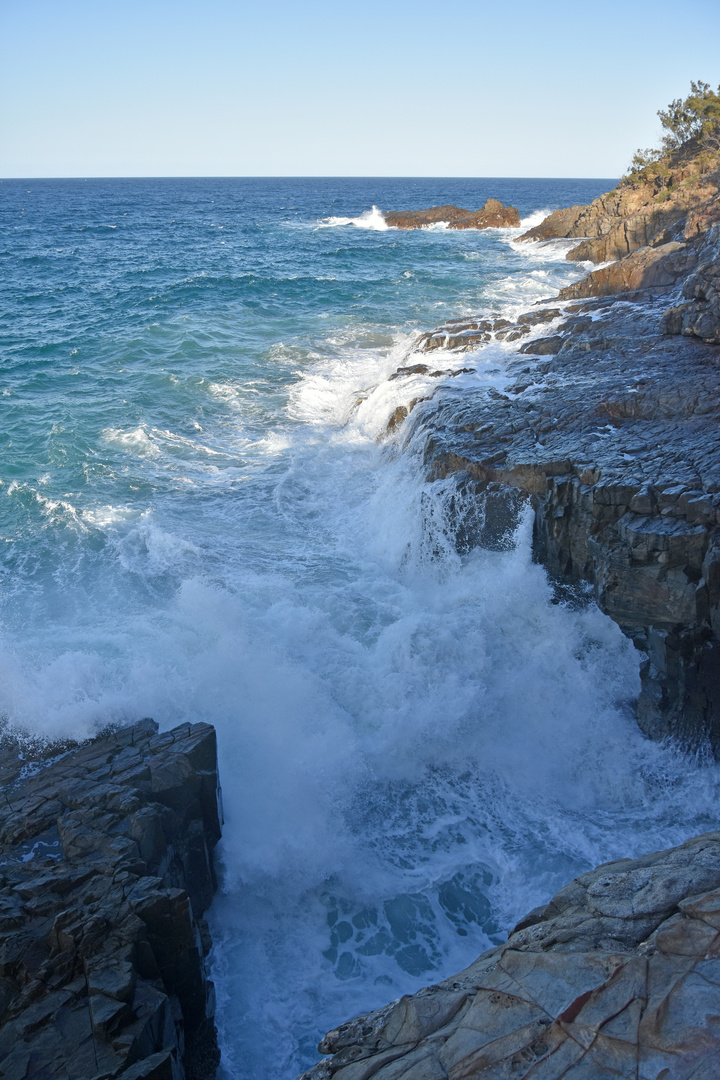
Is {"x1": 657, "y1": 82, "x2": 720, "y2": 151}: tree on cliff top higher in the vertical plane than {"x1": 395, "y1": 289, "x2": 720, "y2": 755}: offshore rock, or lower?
higher

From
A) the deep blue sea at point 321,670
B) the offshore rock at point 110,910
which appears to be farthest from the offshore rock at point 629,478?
the offshore rock at point 110,910

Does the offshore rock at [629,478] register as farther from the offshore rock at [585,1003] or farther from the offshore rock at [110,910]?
the offshore rock at [110,910]

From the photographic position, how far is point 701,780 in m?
8.05

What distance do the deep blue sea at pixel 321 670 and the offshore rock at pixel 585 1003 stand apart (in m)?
2.28

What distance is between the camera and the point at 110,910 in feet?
16.9

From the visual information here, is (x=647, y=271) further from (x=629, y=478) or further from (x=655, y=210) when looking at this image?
(x=629, y=478)

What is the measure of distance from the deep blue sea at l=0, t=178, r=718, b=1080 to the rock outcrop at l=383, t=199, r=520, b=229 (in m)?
43.3

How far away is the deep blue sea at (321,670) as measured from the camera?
6.83m

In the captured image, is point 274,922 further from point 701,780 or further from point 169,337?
point 169,337

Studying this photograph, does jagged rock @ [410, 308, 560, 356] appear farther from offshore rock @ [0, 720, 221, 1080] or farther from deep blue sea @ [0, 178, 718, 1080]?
offshore rock @ [0, 720, 221, 1080]

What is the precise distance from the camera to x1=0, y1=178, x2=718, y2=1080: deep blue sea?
269 inches

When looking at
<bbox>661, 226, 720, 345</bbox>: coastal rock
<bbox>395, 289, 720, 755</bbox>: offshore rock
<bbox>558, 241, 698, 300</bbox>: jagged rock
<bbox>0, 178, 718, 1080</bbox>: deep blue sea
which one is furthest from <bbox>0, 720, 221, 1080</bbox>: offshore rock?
<bbox>558, 241, 698, 300</bbox>: jagged rock

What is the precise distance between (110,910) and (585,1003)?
3.52m

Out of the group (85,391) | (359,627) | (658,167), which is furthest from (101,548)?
(658,167)
